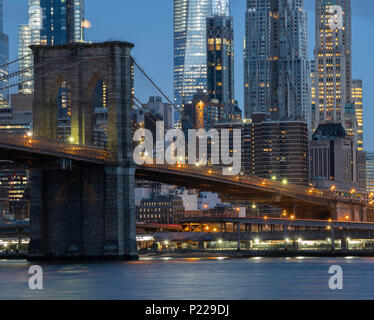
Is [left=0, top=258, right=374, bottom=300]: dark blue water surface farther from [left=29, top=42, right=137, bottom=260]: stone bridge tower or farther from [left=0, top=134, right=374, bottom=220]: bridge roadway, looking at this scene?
[left=0, top=134, right=374, bottom=220]: bridge roadway

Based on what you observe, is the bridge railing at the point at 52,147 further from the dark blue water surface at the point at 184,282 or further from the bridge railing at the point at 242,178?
the dark blue water surface at the point at 184,282

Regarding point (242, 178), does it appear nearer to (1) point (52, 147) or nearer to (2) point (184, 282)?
(1) point (52, 147)

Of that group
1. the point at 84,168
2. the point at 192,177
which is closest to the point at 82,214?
the point at 84,168

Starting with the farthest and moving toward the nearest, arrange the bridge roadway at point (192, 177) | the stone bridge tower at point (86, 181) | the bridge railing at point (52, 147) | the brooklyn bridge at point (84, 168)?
the stone bridge tower at point (86, 181)
the brooklyn bridge at point (84, 168)
the bridge roadway at point (192, 177)
the bridge railing at point (52, 147)

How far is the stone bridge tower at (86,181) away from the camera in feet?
293

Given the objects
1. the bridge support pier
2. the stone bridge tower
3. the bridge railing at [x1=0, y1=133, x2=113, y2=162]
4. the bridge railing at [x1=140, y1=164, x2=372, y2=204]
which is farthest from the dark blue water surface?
the bridge railing at [x1=140, y1=164, x2=372, y2=204]

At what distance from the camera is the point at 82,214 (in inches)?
3553

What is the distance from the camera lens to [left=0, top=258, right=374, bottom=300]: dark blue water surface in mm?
52719

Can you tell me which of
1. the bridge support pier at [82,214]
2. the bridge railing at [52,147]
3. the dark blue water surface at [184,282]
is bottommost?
the dark blue water surface at [184,282]

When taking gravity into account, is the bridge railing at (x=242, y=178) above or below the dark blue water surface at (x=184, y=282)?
above

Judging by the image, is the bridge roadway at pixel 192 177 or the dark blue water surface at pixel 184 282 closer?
the dark blue water surface at pixel 184 282

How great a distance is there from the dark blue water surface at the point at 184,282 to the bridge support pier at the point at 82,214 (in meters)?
6.27

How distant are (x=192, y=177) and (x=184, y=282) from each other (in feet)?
126

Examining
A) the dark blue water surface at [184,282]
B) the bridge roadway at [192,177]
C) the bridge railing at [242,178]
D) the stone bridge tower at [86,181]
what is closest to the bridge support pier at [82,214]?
the stone bridge tower at [86,181]
